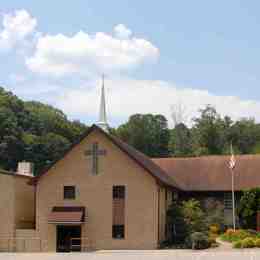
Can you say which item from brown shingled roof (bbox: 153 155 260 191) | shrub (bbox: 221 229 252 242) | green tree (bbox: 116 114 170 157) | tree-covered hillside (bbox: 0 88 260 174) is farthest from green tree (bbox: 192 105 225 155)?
A: shrub (bbox: 221 229 252 242)

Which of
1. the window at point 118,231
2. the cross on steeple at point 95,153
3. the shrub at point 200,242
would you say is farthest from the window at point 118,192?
the shrub at point 200,242

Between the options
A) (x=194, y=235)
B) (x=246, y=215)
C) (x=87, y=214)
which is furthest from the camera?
(x=246, y=215)

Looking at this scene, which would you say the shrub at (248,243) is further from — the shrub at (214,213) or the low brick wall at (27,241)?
the low brick wall at (27,241)

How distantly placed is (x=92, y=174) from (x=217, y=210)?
12.6 m

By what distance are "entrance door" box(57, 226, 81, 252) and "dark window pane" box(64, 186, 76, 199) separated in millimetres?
2175

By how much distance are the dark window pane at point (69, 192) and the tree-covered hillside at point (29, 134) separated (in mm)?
55246

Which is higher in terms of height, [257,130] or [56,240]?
[257,130]

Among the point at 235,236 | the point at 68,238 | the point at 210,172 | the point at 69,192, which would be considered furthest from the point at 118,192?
the point at 210,172

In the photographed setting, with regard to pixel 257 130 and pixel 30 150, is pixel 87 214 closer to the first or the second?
pixel 30 150

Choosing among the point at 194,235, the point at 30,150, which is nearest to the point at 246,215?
the point at 194,235

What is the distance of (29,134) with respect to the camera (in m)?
113

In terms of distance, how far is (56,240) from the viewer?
46.9m

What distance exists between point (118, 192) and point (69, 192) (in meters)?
3.57

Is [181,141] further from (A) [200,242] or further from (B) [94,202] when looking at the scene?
(A) [200,242]
